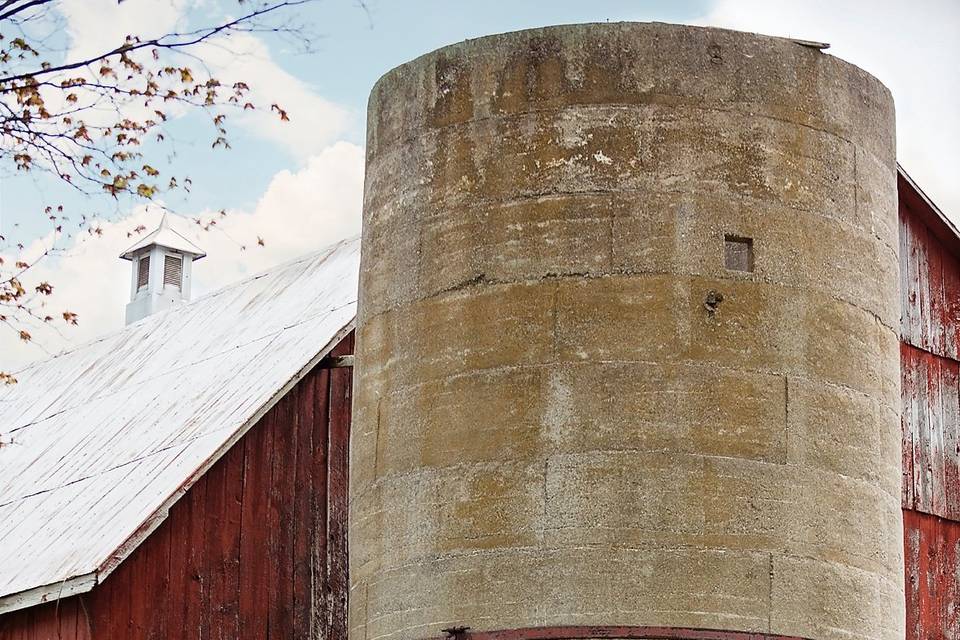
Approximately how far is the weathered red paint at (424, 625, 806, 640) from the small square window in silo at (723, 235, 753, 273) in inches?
88.2

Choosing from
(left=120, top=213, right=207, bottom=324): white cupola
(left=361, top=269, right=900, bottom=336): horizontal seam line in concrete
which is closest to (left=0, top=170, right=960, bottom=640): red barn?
(left=361, top=269, right=900, bottom=336): horizontal seam line in concrete

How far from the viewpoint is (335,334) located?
18.3 meters

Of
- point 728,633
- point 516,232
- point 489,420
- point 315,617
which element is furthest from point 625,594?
point 315,617

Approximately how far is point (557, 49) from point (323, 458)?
8.18 meters

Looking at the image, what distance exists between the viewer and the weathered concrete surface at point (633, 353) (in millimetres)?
10297

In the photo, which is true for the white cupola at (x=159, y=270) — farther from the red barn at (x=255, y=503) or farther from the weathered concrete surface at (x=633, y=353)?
the weathered concrete surface at (x=633, y=353)

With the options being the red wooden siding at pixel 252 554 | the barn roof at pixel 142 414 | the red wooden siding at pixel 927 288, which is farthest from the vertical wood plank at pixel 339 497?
the red wooden siding at pixel 927 288

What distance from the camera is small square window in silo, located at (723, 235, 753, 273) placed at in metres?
10.7

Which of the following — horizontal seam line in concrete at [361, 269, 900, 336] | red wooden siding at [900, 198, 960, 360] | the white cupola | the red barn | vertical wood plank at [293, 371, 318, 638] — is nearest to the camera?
horizontal seam line in concrete at [361, 269, 900, 336]

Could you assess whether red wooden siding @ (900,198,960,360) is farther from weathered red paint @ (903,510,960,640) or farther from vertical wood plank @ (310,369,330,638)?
vertical wood plank @ (310,369,330,638)

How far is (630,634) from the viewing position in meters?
10.1

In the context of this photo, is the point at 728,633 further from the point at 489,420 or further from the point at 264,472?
the point at 264,472

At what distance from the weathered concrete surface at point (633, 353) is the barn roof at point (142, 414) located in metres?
5.22

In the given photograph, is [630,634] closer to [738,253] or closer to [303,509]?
[738,253]
